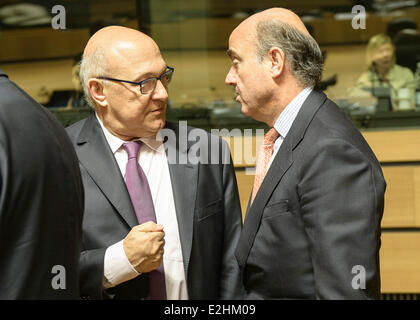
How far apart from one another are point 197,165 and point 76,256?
2.87 feet

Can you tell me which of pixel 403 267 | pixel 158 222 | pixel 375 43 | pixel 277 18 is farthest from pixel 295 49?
pixel 375 43

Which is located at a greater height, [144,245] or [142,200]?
[142,200]

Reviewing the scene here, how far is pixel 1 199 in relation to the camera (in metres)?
1.28

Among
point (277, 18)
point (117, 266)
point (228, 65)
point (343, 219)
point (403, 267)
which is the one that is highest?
point (228, 65)

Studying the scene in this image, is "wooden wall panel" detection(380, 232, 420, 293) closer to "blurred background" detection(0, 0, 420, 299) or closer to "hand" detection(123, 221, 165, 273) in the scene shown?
"blurred background" detection(0, 0, 420, 299)

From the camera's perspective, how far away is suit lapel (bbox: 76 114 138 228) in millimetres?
2129

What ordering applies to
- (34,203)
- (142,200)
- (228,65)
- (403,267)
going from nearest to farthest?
1. (34,203)
2. (142,200)
3. (403,267)
4. (228,65)

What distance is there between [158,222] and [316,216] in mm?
639

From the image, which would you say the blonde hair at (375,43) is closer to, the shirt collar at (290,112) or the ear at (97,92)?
the shirt collar at (290,112)

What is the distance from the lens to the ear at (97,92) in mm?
2232

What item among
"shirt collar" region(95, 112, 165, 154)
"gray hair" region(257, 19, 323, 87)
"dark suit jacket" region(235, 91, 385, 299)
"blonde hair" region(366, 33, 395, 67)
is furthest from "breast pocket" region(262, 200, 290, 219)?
"blonde hair" region(366, 33, 395, 67)

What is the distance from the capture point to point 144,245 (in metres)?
2.01

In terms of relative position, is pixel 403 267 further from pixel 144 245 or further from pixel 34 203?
pixel 34 203

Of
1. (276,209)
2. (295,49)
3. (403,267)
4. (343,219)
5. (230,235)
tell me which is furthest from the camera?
(403,267)
